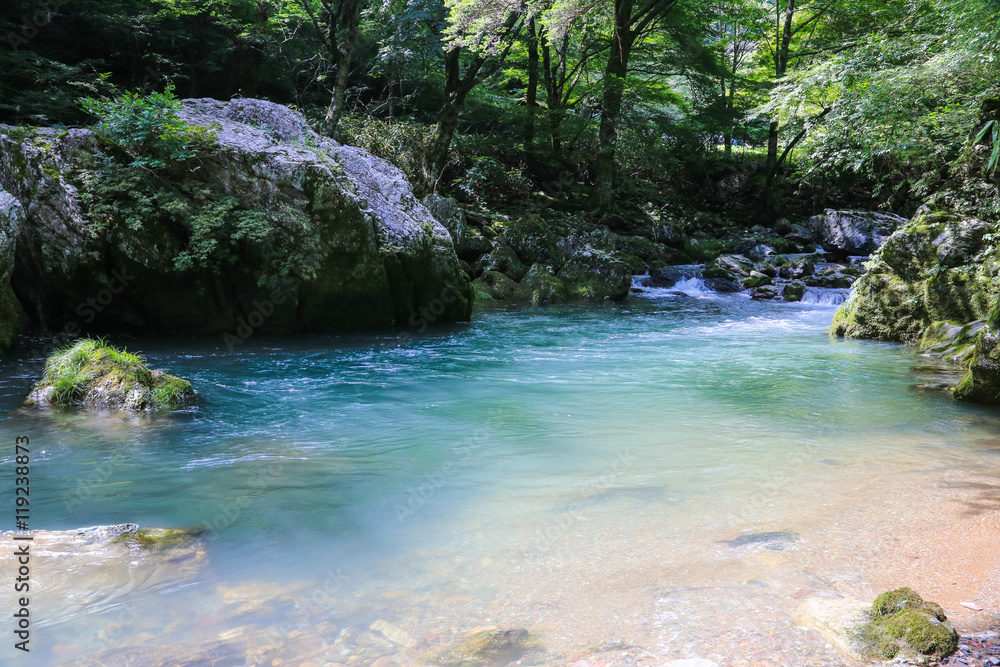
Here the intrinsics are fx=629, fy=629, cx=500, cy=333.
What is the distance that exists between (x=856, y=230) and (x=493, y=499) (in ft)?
69.0

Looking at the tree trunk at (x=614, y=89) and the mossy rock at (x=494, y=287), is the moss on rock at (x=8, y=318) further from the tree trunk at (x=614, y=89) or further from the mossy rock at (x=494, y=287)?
the tree trunk at (x=614, y=89)

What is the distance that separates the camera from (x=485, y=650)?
256 centimetres

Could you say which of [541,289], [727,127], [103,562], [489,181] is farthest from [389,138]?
[103,562]

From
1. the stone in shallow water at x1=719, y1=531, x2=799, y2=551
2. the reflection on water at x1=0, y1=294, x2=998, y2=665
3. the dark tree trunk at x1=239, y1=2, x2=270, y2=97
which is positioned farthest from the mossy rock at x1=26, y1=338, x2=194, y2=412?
the dark tree trunk at x1=239, y1=2, x2=270, y2=97

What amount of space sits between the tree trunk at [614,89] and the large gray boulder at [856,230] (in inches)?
309

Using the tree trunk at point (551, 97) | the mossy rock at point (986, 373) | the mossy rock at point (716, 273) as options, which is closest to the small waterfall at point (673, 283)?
the mossy rock at point (716, 273)

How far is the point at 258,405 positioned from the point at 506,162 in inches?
770

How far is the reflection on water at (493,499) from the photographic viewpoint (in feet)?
9.00

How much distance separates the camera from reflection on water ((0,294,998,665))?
9.00 feet

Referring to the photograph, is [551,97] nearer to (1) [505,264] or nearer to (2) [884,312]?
(1) [505,264]

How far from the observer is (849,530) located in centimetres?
359

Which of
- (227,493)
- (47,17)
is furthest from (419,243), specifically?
(47,17)

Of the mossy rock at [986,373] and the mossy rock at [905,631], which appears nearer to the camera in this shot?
the mossy rock at [905,631]

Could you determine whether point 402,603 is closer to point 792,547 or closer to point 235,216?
point 792,547
